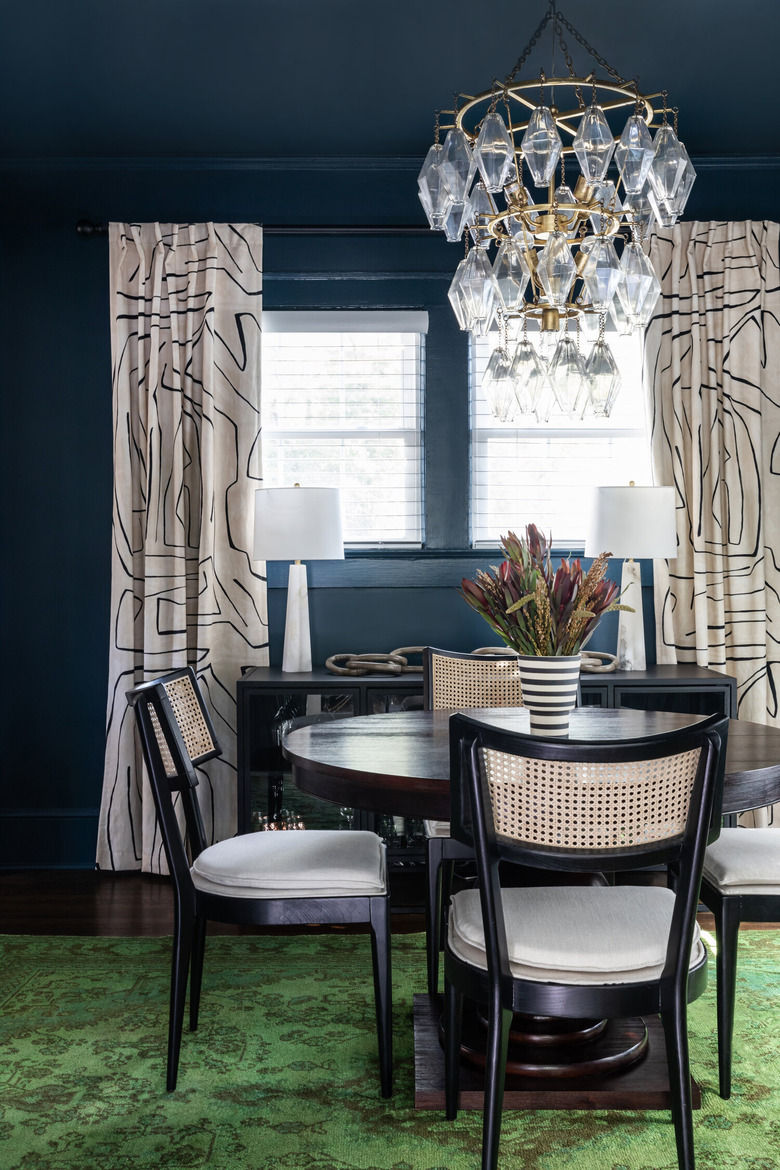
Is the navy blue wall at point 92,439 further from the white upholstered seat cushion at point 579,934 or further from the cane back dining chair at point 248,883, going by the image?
the white upholstered seat cushion at point 579,934

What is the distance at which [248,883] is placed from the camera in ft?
6.81

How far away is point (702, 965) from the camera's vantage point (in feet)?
5.68

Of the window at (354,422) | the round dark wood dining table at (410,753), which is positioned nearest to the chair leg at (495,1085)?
the round dark wood dining table at (410,753)

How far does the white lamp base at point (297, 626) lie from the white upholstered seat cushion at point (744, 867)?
188 cm

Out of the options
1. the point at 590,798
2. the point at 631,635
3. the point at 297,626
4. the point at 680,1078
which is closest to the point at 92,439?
the point at 297,626

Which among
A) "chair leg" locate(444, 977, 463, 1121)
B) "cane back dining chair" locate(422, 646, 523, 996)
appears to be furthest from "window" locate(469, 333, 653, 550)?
"chair leg" locate(444, 977, 463, 1121)

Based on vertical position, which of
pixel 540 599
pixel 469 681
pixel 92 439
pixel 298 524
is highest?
pixel 92 439

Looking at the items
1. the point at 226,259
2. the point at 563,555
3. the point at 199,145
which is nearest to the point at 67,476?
the point at 226,259

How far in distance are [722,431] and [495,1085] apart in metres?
2.95

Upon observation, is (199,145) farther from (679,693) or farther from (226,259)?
(679,693)

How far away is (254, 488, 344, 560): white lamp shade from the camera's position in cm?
354

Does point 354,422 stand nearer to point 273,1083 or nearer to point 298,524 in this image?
point 298,524

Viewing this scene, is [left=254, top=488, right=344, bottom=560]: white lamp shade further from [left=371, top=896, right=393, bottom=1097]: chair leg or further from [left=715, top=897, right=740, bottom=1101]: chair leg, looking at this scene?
[left=715, top=897, right=740, bottom=1101]: chair leg

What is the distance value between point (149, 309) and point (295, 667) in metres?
1.60
